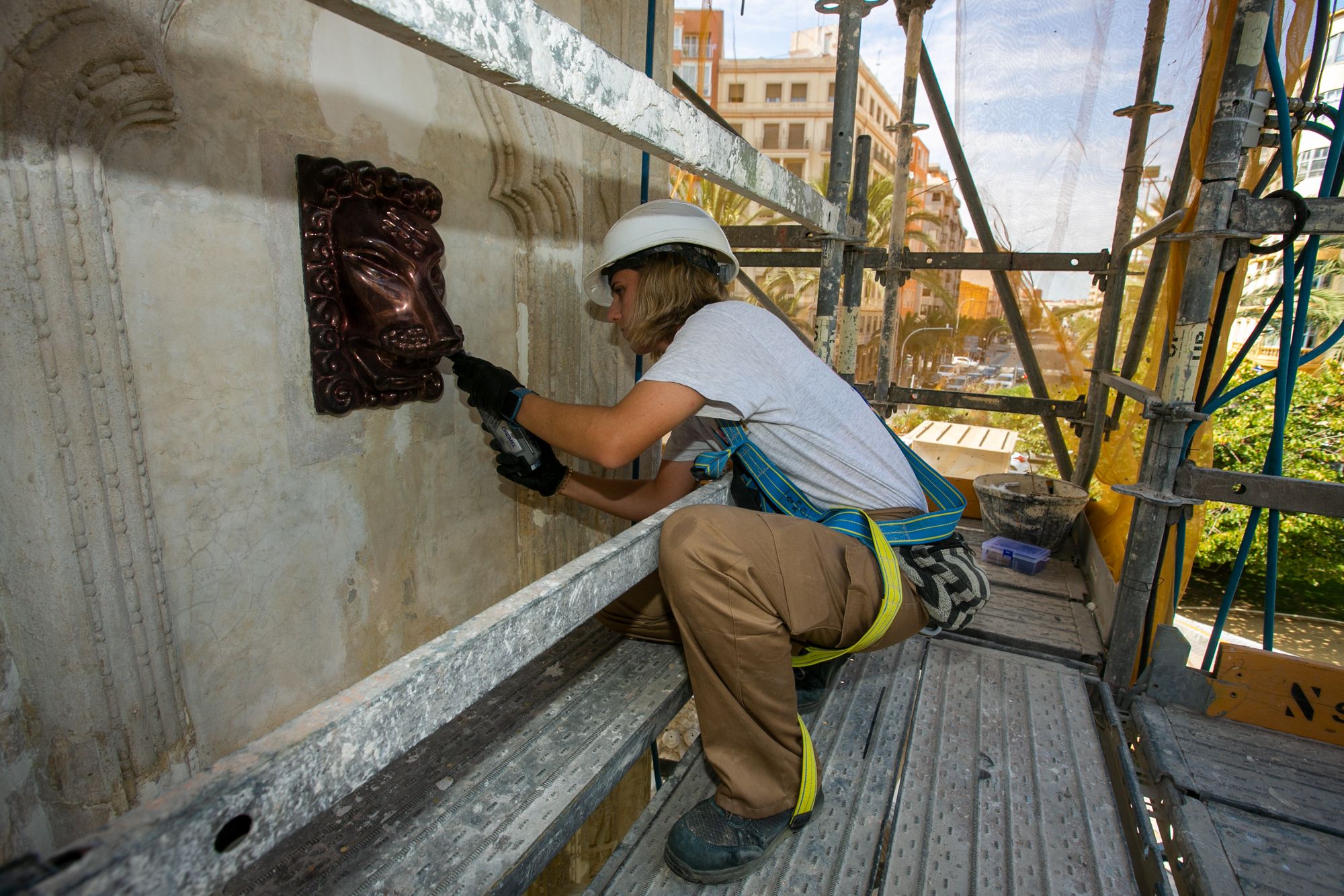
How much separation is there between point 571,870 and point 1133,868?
281 centimetres

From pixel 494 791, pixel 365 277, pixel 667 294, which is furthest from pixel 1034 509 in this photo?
→ pixel 365 277

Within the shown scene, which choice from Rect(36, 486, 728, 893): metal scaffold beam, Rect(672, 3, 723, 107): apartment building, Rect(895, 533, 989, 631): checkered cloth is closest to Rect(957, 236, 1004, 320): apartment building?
Rect(672, 3, 723, 107): apartment building

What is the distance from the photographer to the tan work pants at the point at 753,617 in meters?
1.60

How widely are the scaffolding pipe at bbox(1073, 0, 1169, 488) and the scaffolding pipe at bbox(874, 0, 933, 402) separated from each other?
1.27 m

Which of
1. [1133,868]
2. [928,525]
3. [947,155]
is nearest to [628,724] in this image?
[928,525]

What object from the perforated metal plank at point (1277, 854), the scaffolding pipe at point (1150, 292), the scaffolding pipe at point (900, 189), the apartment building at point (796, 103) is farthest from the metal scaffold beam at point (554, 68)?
the apartment building at point (796, 103)

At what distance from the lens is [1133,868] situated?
165 cm

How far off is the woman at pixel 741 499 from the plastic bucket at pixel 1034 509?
2.24m

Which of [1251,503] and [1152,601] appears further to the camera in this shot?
[1152,601]

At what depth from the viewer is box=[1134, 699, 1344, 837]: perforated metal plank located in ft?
6.53

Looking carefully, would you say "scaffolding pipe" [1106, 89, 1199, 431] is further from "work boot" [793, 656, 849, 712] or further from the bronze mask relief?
the bronze mask relief

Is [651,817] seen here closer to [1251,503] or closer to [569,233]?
[569,233]

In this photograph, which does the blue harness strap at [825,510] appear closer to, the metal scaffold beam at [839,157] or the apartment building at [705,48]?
the metal scaffold beam at [839,157]

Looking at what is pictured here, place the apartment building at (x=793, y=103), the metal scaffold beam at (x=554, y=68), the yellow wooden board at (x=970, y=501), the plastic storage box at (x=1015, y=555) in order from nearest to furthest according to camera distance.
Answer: the metal scaffold beam at (x=554, y=68) < the plastic storage box at (x=1015, y=555) < the yellow wooden board at (x=970, y=501) < the apartment building at (x=793, y=103)
